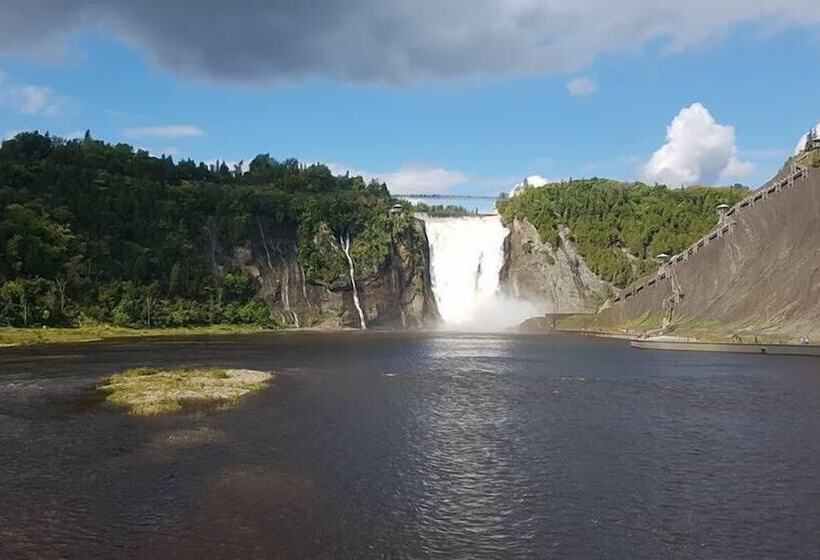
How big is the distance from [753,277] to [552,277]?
63713mm

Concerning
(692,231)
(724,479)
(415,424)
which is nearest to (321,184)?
(692,231)

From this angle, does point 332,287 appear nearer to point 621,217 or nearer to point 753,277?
point 621,217

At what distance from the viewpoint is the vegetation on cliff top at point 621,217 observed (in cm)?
14225

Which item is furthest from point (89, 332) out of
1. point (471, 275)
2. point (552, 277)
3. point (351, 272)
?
point (552, 277)

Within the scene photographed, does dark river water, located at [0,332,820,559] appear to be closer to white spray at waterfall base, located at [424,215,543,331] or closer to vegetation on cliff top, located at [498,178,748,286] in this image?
vegetation on cliff top, located at [498,178,748,286]

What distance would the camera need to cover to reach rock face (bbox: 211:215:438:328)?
5546 inches

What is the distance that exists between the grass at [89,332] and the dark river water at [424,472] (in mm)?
48297

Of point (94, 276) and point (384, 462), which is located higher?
point (94, 276)

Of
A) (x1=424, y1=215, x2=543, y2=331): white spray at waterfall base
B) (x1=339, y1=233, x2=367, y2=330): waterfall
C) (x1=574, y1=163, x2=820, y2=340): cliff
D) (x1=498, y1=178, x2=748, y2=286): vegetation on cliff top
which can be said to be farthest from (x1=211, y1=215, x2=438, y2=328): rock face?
(x1=574, y1=163, x2=820, y2=340): cliff

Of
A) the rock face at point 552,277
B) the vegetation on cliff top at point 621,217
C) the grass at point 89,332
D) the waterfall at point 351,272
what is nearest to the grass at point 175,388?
the grass at point 89,332

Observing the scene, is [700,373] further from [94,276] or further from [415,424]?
[94,276]

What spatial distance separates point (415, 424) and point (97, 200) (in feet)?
380

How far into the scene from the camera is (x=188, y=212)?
141m

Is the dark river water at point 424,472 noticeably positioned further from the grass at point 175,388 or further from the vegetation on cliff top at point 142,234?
the vegetation on cliff top at point 142,234
